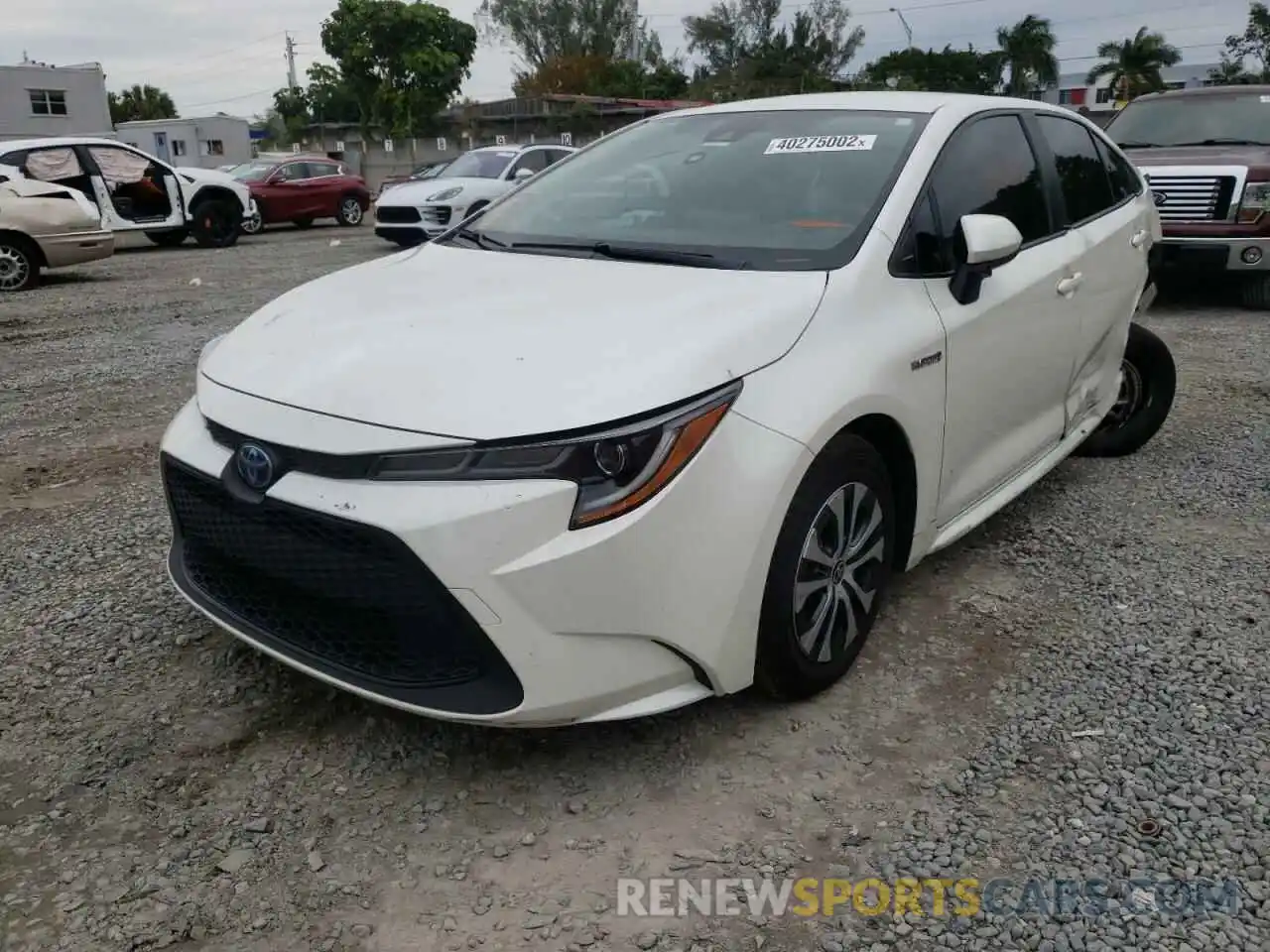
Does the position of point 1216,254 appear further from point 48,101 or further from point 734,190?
point 48,101

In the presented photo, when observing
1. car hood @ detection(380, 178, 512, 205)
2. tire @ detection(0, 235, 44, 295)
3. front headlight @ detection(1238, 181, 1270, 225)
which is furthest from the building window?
front headlight @ detection(1238, 181, 1270, 225)

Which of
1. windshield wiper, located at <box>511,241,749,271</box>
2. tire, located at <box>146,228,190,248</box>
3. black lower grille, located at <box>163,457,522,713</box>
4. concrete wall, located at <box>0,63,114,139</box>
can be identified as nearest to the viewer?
black lower grille, located at <box>163,457,522,713</box>

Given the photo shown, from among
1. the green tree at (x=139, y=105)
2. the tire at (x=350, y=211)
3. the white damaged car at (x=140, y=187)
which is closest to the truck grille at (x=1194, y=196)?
the white damaged car at (x=140, y=187)

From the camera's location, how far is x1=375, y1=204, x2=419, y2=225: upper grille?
46.5 ft

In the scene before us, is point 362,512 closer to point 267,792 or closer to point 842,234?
point 267,792

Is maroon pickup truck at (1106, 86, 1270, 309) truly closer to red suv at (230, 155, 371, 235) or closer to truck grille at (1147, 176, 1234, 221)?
truck grille at (1147, 176, 1234, 221)

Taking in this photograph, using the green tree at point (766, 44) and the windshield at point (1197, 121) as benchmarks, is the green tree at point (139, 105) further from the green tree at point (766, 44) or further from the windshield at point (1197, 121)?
the windshield at point (1197, 121)

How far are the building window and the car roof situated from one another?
5189 centimetres

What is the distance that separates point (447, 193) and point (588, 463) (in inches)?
497

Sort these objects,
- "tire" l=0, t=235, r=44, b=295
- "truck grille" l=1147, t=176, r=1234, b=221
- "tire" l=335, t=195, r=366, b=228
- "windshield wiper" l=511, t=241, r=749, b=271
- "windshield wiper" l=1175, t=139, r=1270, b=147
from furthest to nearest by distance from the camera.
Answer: "tire" l=335, t=195, r=366, b=228
"tire" l=0, t=235, r=44, b=295
"windshield wiper" l=1175, t=139, r=1270, b=147
"truck grille" l=1147, t=176, r=1234, b=221
"windshield wiper" l=511, t=241, r=749, b=271

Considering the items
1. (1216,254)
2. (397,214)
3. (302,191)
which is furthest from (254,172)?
(1216,254)

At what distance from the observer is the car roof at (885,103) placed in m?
3.63

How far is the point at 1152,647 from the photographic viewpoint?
3238 mm

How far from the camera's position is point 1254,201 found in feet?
27.7
